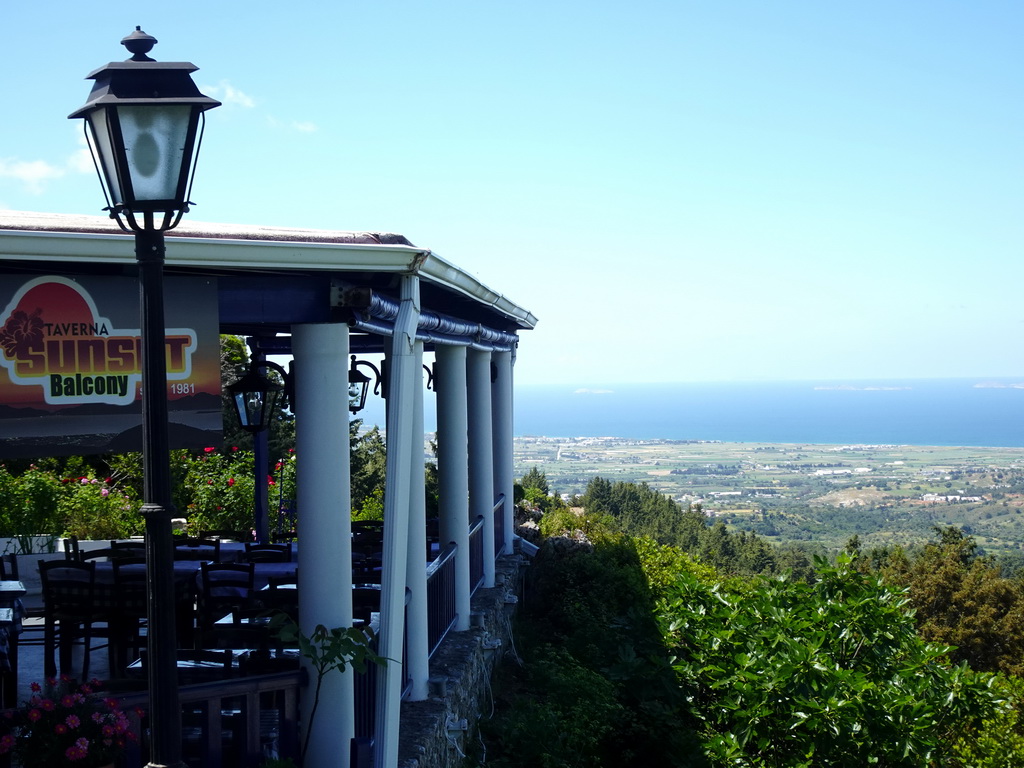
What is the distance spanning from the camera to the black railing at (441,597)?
319 inches

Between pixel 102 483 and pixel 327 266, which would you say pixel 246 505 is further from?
pixel 327 266

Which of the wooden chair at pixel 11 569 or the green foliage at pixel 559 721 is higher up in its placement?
the wooden chair at pixel 11 569

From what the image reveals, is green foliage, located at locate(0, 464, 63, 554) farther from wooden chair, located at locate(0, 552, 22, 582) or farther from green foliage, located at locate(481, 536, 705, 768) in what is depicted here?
green foliage, located at locate(481, 536, 705, 768)

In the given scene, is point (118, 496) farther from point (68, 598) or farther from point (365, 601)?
point (68, 598)

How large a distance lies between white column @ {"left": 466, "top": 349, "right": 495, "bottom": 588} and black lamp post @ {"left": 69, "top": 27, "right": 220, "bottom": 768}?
25.0ft

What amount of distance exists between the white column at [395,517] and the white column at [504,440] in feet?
24.1

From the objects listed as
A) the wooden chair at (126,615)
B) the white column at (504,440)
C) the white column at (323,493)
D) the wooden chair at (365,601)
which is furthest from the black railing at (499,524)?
the white column at (323,493)

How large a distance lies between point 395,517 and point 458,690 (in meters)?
2.40

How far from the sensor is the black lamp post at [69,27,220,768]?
11.1 ft

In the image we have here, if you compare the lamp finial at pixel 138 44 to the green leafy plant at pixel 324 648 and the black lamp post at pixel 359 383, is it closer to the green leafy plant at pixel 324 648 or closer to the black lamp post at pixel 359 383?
the green leafy plant at pixel 324 648

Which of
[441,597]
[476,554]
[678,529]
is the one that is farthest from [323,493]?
[678,529]

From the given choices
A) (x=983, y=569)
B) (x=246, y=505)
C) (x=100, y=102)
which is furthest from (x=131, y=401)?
(x=983, y=569)

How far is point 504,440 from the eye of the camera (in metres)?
13.8

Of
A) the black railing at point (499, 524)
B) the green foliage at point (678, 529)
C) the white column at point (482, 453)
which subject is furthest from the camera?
the green foliage at point (678, 529)
